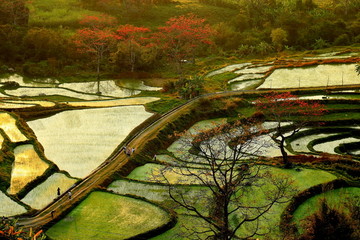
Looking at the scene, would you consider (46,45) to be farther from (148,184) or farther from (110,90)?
(148,184)

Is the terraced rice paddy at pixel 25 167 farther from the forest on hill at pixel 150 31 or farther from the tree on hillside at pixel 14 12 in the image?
the tree on hillside at pixel 14 12

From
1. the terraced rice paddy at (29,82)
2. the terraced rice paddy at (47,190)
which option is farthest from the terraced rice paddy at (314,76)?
the terraced rice paddy at (47,190)

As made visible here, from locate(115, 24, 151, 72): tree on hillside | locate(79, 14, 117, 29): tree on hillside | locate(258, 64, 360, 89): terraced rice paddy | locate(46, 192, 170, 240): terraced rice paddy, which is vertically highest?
locate(79, 14, 117, 29): tree on hillside

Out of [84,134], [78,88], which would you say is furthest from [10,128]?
[78,88]

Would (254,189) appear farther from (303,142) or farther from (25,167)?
(25,167)

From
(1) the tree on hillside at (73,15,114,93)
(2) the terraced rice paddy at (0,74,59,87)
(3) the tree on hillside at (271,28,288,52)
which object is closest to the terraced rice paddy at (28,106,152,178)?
(2) the terraced rice paddy at (0,74,59,87)

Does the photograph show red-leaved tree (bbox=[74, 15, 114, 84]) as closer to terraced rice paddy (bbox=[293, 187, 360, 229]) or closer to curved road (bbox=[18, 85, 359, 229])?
curved road (bbox=[18, 85, 359, 229])
